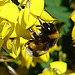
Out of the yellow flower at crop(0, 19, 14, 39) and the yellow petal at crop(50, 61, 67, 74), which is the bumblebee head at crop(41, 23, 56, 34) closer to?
the yellow flower at crop(0, 19, 14, 39)

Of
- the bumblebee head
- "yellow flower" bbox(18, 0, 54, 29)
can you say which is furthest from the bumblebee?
"yellow flower" bbox(18, 0, 54, 29)

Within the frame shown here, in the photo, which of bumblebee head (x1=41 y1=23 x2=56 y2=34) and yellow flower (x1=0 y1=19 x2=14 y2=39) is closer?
yellow flower (x1=0 y1=19 x2=14 y2=39)

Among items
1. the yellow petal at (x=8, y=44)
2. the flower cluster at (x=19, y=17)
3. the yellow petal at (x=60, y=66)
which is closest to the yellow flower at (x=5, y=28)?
the flower cluster at (x=19, y=17)

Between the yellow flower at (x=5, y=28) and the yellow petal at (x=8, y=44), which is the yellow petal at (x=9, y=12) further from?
the yellow petal at (x=8, y=44)

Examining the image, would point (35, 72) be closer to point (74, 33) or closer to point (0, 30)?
point (74, 33)

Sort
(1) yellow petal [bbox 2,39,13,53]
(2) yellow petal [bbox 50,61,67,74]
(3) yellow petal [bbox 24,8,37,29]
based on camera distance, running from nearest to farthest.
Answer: (3) yellow petal [bbox 24,8,37,29]
(1) yellow petal [bbox 2,39,13,53]
(2) yellow petal [bbox 50,61,67,74]

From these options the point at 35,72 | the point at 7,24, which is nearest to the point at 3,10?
the point at 7,24

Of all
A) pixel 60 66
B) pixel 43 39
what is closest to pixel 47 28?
pixel 43 39

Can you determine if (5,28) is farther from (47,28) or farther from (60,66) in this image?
(60,66)
